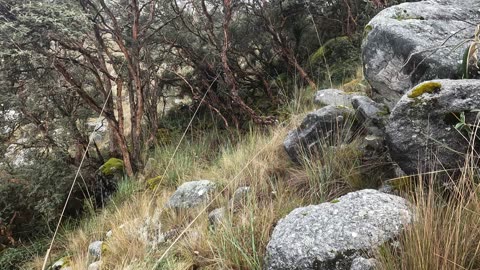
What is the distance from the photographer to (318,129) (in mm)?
3346

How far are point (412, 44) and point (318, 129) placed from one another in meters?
1.01

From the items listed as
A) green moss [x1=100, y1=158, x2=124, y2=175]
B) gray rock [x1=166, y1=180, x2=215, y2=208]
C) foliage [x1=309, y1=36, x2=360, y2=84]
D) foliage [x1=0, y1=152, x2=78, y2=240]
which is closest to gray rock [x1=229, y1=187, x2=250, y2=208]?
gray rock [x1=166, y1=180, x2=215, y2=208]

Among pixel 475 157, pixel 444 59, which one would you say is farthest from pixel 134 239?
pixel 444 59

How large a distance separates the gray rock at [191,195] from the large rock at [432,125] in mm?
1717

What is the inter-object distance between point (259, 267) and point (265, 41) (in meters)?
5.51

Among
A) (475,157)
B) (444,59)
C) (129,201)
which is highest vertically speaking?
(444,59)

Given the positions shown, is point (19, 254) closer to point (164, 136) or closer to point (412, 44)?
point (164, 136)

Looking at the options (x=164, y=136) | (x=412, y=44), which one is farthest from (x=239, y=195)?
(x=164, y=136)

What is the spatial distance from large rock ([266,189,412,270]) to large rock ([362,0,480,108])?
1247 mm

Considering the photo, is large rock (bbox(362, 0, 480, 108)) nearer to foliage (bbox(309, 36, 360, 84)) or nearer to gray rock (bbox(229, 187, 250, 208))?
gray rock (bbox(229, 187, 250, 208))

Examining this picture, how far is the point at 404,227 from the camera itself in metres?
1.63

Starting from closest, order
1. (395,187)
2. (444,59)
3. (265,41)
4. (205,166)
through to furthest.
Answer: (395,187) < (444,59) < (205,166) < (265,41)

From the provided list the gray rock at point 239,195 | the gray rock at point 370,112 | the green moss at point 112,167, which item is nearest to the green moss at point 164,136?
the green moss at point 112,167

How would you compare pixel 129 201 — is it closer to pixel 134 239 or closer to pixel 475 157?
pixel 134 239
